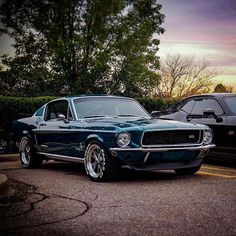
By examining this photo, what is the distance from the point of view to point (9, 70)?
24.5m

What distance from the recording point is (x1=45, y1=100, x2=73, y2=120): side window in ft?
29.7

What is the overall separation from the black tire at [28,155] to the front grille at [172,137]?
321 cm

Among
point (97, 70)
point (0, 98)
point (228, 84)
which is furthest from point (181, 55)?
point (0, 98)

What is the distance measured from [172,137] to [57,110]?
9.25ft

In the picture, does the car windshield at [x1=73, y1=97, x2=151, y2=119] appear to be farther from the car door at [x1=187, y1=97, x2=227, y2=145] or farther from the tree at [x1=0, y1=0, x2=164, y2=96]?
the tree at [x1=0, y1=0, x2=164, y2=96]

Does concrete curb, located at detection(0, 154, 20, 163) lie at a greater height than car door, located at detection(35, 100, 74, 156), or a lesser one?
lesser

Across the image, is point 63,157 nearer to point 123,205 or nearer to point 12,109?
point 123,205

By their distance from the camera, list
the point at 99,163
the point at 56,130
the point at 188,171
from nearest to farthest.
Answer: the point at 99,163 → the point at 188,171 → the point at 56,130

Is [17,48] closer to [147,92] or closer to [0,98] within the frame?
[147,92]

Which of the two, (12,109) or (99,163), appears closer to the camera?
(99,163)

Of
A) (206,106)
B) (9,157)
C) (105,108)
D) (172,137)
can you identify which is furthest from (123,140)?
(9,157)

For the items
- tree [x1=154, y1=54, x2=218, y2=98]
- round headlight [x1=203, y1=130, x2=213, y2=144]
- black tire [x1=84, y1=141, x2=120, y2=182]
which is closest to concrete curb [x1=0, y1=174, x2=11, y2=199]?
black tire [x1=84, y1=141, x2=120, y2=182]

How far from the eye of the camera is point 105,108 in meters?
8.88

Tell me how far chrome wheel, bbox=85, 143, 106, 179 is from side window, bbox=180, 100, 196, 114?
3273 mm
